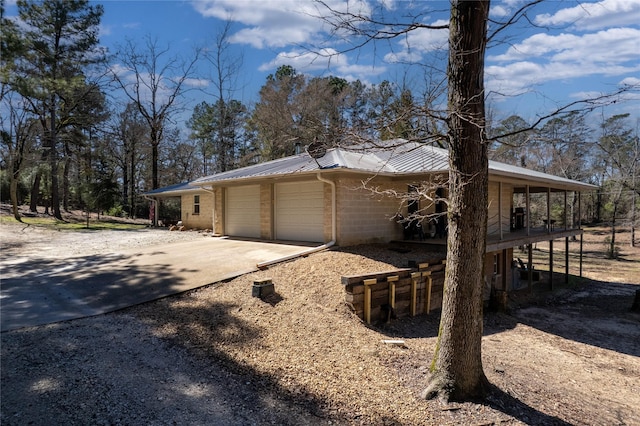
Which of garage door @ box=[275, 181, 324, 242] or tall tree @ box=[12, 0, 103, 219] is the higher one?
tall tree @ box=[12, 0, 103, 219]

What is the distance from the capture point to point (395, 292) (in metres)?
7.64

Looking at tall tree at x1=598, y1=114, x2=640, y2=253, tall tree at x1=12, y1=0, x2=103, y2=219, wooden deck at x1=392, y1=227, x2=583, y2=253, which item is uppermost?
tall tree at x1=12, y1=0, x2=103, y2=219

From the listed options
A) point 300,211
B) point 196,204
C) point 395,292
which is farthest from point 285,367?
point 196,204

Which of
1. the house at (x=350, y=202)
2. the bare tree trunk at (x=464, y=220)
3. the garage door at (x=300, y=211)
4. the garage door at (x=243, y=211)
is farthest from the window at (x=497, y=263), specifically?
the bare tree trunk at (x=464, y=220)

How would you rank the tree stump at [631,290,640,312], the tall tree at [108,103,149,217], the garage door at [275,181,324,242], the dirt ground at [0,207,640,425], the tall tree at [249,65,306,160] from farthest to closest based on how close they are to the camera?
1. the tall tree at [108,103,149,217]
2. the tall tree at [249,65,306,160]
3. the tree stump at [631,290,640,312]
4. the garage door at [275,181,324,242]
5. the dirt ground at [0,207,640,425]

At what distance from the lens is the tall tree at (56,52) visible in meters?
20.0

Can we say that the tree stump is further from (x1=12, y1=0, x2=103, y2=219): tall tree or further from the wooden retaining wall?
→ (x1=12, y1=0, x2=103, y2=219): tall tree

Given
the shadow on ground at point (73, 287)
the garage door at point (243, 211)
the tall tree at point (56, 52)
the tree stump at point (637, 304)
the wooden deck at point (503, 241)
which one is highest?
the tall tree at point (56, 52)

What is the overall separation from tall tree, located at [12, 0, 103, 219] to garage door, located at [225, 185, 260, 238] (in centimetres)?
1162

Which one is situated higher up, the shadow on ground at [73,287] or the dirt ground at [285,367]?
the shadow on ground at [73,287]

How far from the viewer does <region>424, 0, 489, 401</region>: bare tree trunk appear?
4.28 metres

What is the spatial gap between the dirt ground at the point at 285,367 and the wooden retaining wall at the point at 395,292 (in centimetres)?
26

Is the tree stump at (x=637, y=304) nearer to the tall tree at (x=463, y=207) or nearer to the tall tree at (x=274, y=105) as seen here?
the tall tree at (x=463, y=207)

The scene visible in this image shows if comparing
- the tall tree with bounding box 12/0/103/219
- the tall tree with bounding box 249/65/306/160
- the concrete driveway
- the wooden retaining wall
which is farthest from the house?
the tall tree with bounding box 12/0/103/219
